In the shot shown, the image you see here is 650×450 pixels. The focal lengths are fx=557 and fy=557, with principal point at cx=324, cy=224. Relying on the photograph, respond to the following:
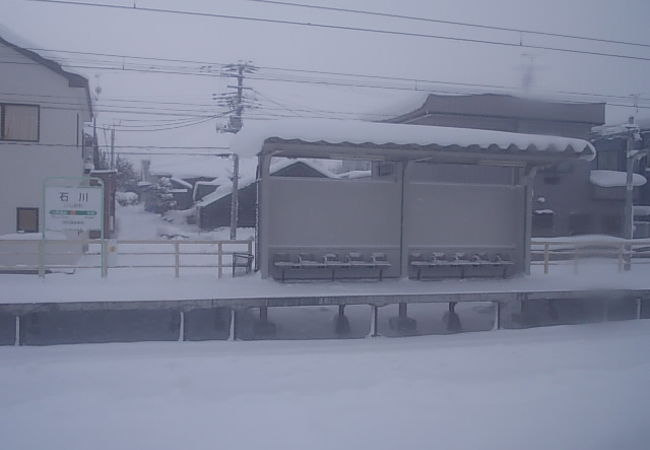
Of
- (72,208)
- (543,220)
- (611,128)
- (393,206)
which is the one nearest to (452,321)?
(393,206)

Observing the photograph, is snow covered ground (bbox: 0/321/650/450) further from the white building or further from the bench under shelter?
the white building

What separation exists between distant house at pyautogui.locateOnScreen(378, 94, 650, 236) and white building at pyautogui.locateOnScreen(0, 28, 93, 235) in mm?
15311

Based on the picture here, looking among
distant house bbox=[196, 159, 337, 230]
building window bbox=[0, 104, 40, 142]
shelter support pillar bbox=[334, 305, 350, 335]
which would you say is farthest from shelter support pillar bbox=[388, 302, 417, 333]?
distant house bbox=[196, 159, 337, 230]

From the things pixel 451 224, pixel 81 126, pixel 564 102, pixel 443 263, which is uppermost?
pixel 564 102

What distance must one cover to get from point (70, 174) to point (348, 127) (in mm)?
12191

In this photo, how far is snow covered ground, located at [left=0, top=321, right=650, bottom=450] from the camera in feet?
17.7

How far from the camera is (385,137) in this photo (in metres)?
11.5

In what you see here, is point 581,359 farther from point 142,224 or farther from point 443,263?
point 142,224

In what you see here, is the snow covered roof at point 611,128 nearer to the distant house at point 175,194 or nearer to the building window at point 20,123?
the building window at point 20,123

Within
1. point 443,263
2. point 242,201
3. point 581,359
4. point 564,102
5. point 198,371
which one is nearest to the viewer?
point 198,371

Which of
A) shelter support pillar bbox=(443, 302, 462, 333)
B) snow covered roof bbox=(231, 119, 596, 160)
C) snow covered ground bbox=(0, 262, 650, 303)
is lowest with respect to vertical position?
shelter support pillar bbox=(443, 302, 462, 333)

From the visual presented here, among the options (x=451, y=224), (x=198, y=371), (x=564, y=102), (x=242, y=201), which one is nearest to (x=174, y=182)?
(x=242, y=201)

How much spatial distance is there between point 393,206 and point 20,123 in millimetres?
13406

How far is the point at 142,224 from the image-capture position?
1646 inches
